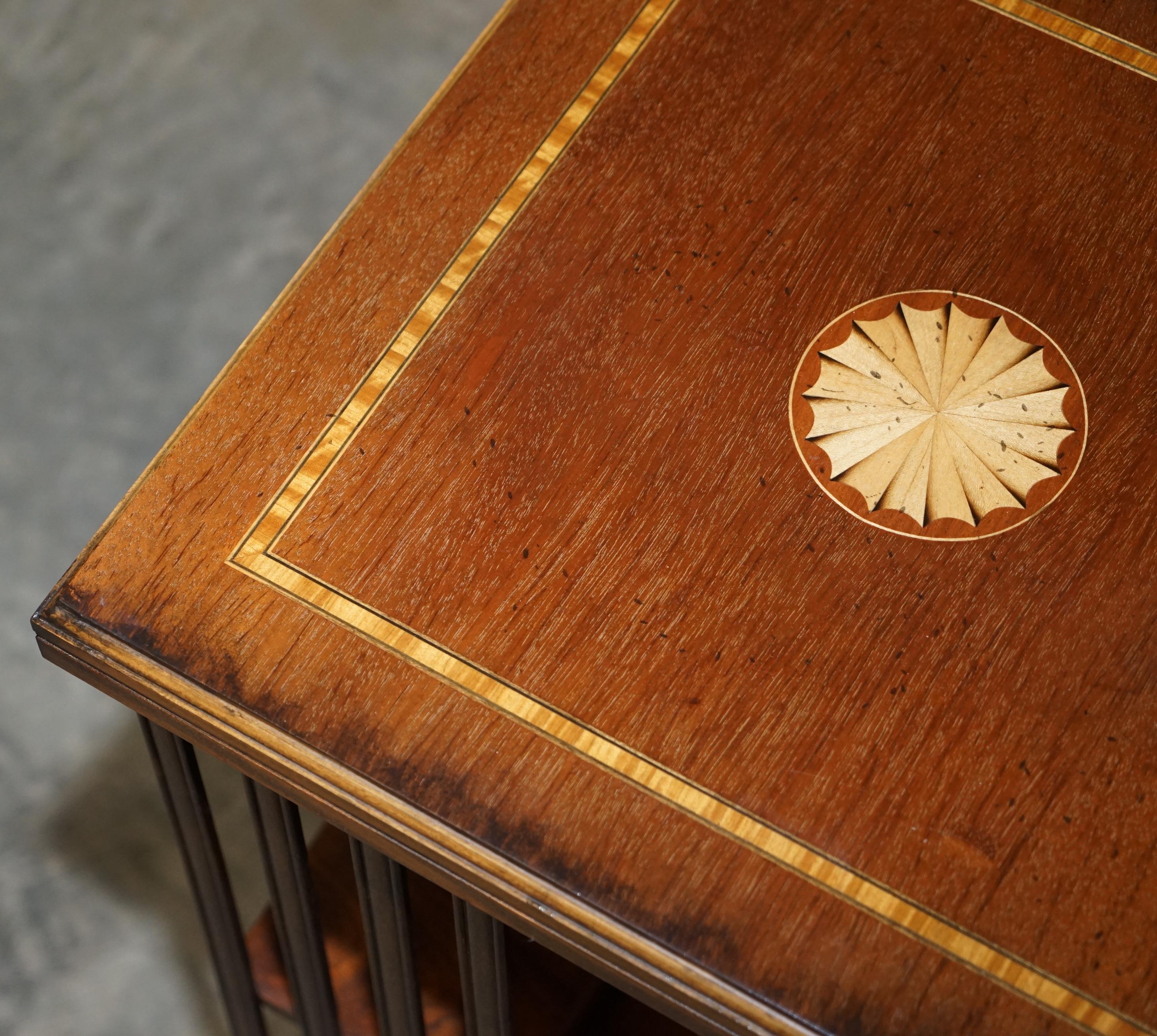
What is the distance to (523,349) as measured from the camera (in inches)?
40.6

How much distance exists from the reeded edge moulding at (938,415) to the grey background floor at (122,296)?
3.33 feet

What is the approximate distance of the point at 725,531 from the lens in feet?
3.18

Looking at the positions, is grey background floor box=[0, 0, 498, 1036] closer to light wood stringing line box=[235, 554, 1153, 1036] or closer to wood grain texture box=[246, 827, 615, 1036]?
wood grain texture box=[246, 827, 615, 1036]

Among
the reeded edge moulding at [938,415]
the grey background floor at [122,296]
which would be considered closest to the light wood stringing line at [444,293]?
the reeded edge moulding at [938,415]

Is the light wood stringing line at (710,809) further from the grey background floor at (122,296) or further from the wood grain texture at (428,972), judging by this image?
the grey background floor at (122,296)

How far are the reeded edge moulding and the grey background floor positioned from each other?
101 cm

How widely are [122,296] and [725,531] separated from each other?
4.21ft

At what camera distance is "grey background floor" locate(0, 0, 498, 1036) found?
1643 mm

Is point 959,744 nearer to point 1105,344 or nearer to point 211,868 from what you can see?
point 1105,344

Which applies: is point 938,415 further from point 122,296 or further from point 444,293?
point 122,296

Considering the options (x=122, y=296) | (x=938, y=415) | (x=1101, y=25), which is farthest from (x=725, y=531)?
(x=122, y=296)

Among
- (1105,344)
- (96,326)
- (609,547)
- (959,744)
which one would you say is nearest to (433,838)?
(609,547)

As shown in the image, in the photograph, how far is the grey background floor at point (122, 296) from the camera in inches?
64.7

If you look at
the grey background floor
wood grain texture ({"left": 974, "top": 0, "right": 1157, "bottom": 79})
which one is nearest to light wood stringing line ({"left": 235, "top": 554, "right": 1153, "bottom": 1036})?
wood grain texture ({"left": 974, "top": 0, "right": 1157, "bottom": 79})
